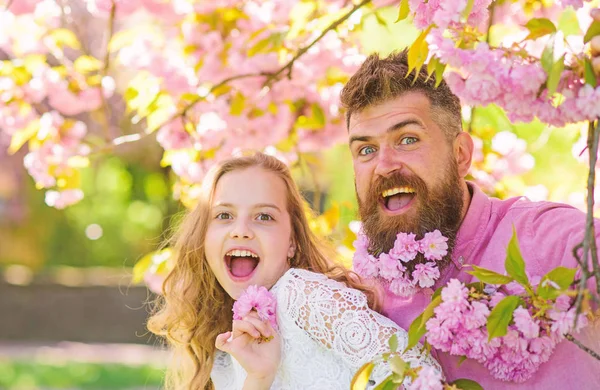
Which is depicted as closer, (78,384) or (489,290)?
(489,290)

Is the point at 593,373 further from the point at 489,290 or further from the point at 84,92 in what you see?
the point at 84,92

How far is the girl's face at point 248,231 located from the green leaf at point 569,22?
3.52ft

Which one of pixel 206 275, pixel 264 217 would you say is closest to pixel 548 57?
pixel 264 217

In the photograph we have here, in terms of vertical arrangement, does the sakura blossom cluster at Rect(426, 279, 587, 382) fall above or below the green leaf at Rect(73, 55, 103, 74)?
below

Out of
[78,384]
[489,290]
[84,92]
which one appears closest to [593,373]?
[489,290]

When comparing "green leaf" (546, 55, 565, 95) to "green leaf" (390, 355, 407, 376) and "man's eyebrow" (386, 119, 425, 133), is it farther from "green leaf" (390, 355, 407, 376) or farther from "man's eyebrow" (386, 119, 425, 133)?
"man's eyebrow" (386, 119, 425, 133)

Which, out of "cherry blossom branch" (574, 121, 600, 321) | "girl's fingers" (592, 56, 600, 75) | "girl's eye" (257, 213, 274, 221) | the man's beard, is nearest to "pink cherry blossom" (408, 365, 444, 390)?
"cherry blossom branch" (574, 121, 600, 321)

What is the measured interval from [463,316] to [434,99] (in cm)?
82

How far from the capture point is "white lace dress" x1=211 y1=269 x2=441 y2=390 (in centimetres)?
227

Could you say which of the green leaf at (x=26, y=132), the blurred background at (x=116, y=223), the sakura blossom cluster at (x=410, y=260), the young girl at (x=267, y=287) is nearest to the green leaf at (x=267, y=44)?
the blurred background at (x=116, y=223)

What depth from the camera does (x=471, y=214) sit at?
249 cm

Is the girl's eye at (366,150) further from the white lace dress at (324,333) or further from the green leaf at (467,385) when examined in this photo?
the green leaf at (467,385)

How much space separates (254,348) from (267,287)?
25 cm

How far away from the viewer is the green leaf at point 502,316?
5.87ft
